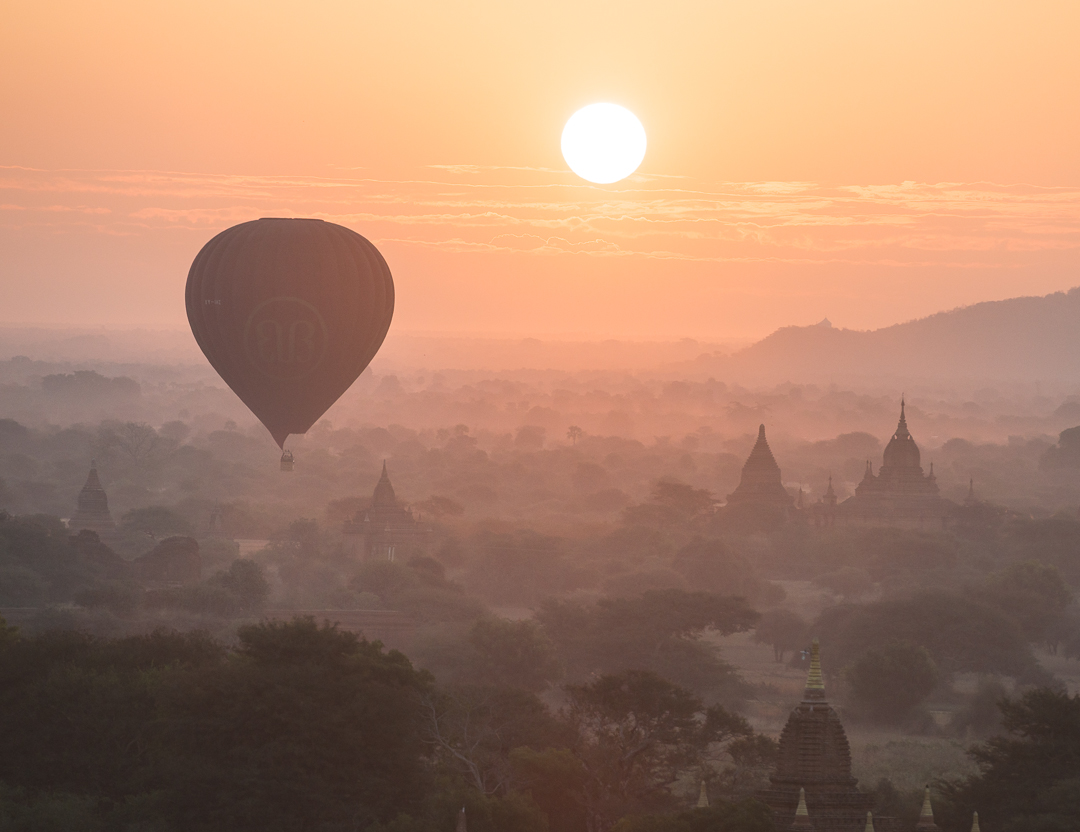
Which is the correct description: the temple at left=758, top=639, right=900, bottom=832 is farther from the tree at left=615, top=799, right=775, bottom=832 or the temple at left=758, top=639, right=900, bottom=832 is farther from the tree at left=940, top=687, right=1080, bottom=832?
the tree at left=940, top=687, right=1080, bottom=832

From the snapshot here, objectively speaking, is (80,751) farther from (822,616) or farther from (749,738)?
(822,616)

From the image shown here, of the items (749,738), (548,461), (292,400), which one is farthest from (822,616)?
(548,461)

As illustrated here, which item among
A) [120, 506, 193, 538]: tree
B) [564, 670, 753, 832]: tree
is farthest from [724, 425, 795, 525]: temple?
[564, 670, 753, 832]: tree

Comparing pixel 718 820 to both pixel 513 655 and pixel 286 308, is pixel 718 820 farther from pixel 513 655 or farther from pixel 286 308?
pixel 513 655

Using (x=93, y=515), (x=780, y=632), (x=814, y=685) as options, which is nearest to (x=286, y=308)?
(x=814, y=685)

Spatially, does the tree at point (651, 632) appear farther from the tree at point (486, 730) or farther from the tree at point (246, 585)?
the tree at point (486, 730)

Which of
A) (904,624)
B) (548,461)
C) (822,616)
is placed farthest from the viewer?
(548,461)
